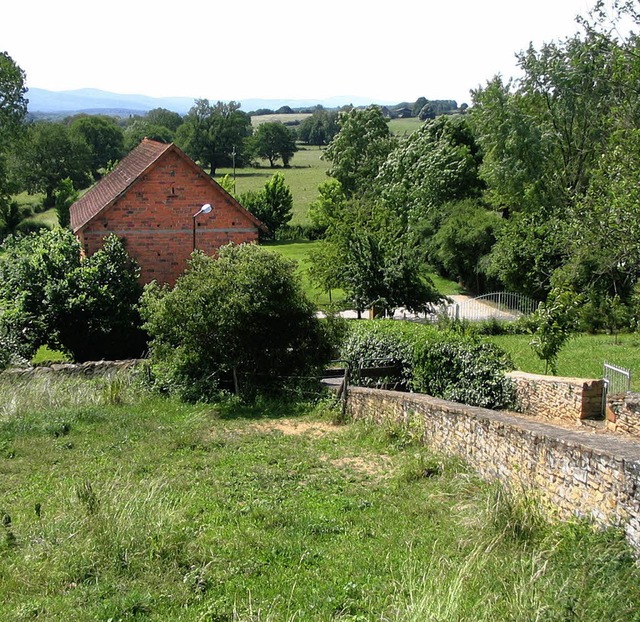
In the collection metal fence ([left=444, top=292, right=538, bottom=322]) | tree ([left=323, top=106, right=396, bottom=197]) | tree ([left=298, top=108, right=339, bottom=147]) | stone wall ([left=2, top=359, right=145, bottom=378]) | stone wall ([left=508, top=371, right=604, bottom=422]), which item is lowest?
metal fence ([left=444, top=292, right=538, bottom=322])

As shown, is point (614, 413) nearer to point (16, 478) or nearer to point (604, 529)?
point (604, 529)

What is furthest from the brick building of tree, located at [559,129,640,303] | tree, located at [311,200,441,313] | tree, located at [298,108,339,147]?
tree, located at [298,108,339,147]

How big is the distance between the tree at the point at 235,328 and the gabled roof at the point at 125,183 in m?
8.35

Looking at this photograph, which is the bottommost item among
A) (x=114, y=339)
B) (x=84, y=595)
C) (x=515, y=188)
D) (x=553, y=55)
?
(x=114, y=339)

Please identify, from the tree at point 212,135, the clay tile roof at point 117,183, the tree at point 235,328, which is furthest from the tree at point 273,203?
the tree at point 235,328

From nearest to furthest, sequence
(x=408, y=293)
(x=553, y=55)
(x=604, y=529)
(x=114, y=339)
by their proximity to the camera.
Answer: (x=604, y=529) → (x=114, y=339) → (x=408, y=293) → (x=553, y=55)

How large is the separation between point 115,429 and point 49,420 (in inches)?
53.9

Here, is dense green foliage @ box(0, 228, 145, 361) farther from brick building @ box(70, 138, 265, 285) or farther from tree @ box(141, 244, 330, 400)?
tree @ box(141, 244, 330, 400)

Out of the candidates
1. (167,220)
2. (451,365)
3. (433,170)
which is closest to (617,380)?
(451,365)

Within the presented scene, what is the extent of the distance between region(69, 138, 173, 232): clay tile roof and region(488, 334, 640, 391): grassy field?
12.8 m

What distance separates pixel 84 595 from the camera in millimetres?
6434

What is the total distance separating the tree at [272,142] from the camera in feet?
329

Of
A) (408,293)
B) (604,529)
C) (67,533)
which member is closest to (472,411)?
(604,529)

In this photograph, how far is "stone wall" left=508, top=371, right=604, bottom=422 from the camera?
1338 centimetres
